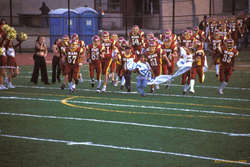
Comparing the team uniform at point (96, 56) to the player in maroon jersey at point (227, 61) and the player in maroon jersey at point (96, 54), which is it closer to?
the player in maroon jersey at point (96, 54)

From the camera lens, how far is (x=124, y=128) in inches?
473

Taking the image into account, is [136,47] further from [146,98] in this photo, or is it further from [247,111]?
[247,111]

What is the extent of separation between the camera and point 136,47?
73.0 feet

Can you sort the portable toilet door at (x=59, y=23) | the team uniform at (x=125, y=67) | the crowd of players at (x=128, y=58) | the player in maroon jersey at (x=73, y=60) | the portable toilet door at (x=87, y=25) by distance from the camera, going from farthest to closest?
the portable toilet door at (x=87, y=25) < the portable toilet door at (x=59, y=23) < the team uniform at (x=125, y=67) < the player in maroon jersey at (x=73, y=60) < the crowd of players at (x=128, y=58)

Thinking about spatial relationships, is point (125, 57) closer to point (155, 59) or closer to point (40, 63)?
point (155, 59)

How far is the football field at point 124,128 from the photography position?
9.56 m

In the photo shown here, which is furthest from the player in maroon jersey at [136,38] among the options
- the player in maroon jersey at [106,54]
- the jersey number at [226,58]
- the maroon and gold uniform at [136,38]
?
the jersey number at [226,58]

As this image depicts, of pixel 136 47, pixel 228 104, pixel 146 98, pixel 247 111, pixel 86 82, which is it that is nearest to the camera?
pixel 247 111

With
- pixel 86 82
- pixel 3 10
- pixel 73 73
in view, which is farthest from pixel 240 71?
pixel 3 10

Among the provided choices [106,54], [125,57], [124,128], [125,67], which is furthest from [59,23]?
[124,128]

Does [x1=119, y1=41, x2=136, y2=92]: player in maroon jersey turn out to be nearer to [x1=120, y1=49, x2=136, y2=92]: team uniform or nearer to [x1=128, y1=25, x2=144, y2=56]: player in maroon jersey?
[x1=120, y1=49, x2=136, y2=92]: team uniform

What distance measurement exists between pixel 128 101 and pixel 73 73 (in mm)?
2588

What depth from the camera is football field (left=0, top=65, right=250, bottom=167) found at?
956cm

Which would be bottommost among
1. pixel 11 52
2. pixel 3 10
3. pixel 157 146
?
pixel 157 146
